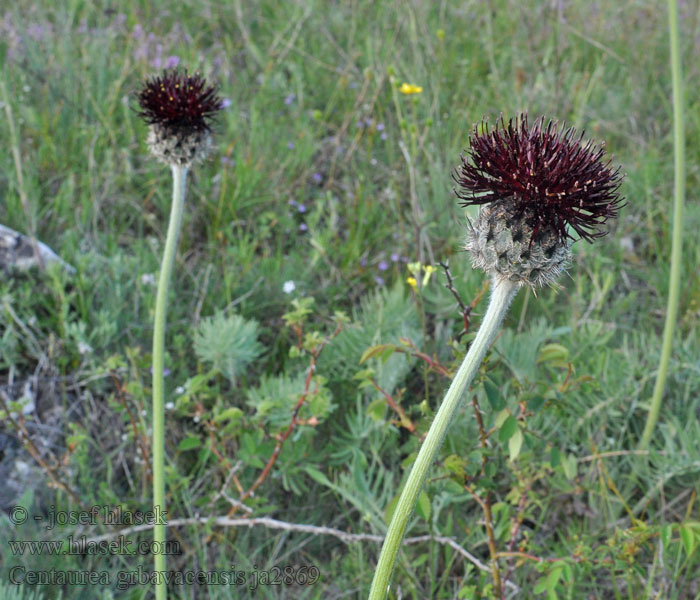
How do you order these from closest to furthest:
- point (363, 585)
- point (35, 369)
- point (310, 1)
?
point (363, 585), point (35, 369), point (310, 1)

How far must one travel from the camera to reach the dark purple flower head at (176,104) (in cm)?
221

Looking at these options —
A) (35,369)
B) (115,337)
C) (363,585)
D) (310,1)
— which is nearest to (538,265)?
(363,585)

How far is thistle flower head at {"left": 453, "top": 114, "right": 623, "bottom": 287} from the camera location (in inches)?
57.1

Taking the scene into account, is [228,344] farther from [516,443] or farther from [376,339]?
[516,443]

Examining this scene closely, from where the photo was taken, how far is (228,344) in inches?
106

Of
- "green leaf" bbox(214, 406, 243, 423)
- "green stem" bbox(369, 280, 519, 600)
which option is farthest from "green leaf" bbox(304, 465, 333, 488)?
"green stem" bbox(369, 280, 519, 600)

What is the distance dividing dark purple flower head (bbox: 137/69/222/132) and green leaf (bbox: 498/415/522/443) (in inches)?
52.8

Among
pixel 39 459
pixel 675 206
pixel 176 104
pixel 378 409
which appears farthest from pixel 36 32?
pixel 675 206

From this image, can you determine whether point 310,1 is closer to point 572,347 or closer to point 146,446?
point 572,347

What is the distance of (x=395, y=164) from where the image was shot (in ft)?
13.6

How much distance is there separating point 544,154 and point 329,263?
1.94 m

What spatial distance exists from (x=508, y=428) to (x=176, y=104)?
56.6 inches

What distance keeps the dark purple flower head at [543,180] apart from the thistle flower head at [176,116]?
1.06 metres

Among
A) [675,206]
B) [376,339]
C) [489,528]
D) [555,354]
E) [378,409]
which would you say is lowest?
[489,528]
